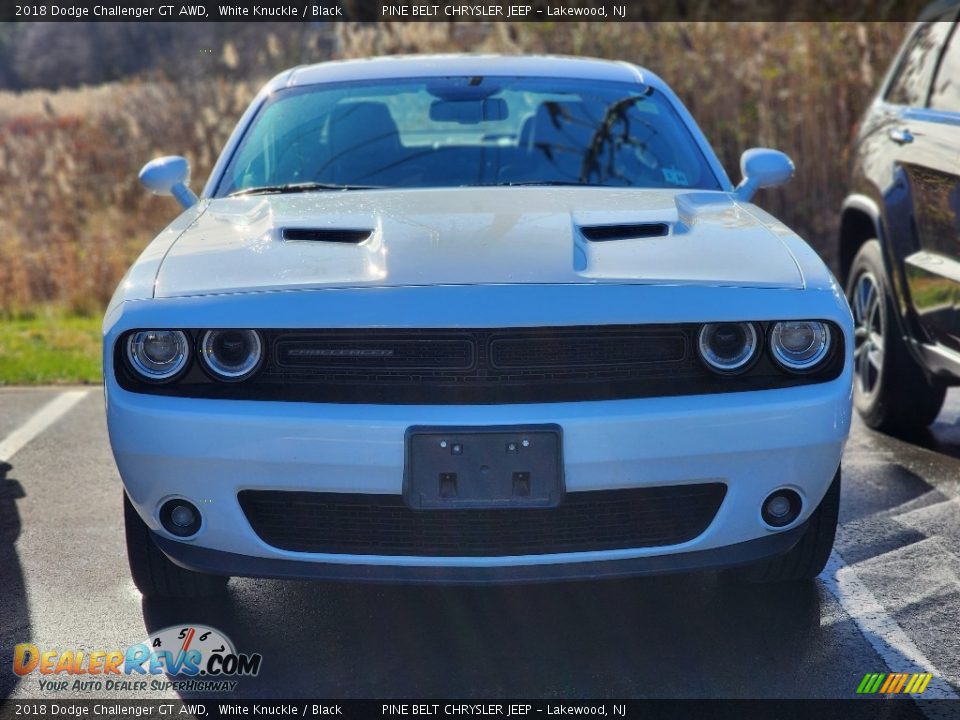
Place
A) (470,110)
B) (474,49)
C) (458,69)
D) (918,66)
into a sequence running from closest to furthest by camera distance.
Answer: (470,110) → (458,69) → (918,66) → (474,49)

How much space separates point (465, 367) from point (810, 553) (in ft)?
3.80

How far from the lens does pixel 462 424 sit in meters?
2.88

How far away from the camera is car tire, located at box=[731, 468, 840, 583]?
344 cm

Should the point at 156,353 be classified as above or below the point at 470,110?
below

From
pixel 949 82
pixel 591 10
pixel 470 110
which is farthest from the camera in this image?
pixel 591 10

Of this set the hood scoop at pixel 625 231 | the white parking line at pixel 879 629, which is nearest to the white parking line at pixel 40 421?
the hood scoop at pixel 625 231

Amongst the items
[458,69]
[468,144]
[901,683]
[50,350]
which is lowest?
[50,350]

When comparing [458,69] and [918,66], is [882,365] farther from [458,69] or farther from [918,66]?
[458,69]

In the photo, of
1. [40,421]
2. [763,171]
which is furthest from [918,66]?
[40,421]

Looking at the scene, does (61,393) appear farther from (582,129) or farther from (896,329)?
(896,329)

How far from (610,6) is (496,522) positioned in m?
8.78

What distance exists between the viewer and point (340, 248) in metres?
3.31

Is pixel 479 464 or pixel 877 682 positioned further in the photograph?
pixel 877 682

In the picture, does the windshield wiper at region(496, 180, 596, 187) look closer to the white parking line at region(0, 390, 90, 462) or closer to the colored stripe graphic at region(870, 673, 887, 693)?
the colored stripe graphic at region(870, 673, 887, 693)
